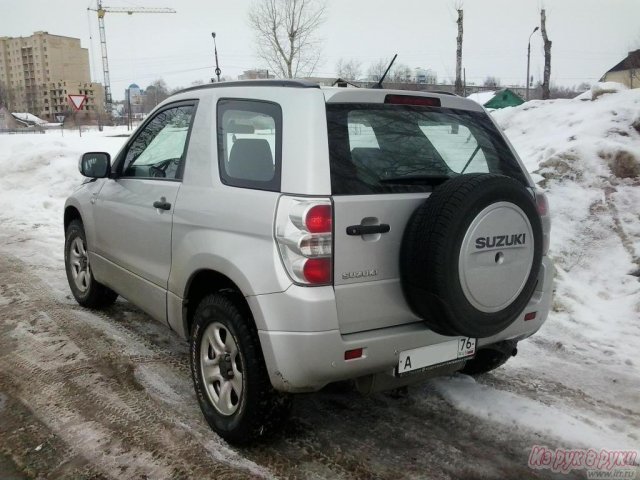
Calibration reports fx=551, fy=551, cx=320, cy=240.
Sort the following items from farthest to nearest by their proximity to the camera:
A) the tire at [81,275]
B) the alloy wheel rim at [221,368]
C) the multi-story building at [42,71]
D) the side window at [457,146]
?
the multi-story building at [42,71] < the tire at [81,275] < the side window at [457,146] < the alloy wheel rim at [221,368]

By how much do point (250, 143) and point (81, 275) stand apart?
3041 millimetres

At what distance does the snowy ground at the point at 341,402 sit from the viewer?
2.86m

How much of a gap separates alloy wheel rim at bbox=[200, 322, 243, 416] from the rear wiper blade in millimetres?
1143

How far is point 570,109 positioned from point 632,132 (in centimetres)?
216

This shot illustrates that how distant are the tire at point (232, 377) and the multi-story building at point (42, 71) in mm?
120755

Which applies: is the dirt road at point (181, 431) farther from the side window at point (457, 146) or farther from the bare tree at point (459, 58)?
the bare tree at point (459, 58)

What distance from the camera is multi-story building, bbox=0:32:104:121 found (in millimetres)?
118062

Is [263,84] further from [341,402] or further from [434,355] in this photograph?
[341,402]

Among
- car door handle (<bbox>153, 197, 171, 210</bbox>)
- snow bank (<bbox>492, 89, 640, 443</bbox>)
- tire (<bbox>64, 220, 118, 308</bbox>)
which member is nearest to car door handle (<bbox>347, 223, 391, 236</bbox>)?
car door handle (<bbox>153, 197, 171, 210</bbox>)

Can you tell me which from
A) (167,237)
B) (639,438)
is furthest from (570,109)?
(167,237)

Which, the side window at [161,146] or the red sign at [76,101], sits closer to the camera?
the side window at [161,146]

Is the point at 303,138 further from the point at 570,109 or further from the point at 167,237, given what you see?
the point at 570,109

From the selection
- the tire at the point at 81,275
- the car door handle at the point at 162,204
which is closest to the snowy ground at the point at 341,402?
the tire at the point at 81,275

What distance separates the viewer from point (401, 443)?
3035mm
